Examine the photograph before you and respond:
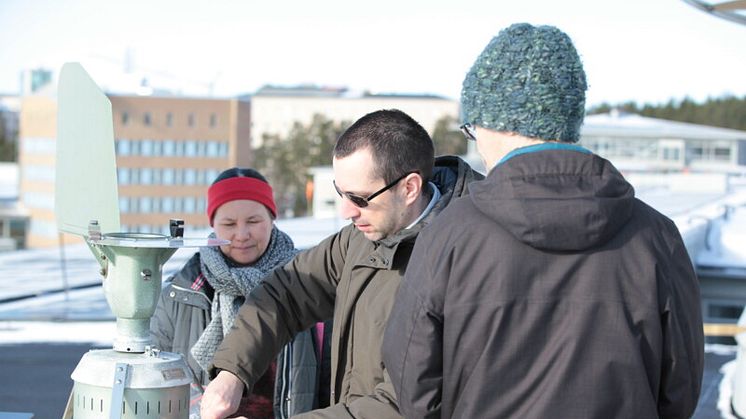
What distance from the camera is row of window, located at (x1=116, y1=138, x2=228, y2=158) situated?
8850cm

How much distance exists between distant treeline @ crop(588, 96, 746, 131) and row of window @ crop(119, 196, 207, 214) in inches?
1731

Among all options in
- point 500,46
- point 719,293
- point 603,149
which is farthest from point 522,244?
point 603,149

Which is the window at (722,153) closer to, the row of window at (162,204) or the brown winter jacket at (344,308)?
the row of window at (162,204)

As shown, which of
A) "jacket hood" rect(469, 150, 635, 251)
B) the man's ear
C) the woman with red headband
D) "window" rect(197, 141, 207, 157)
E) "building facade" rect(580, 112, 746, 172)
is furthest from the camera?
"window" rect(197, 141, 207, 157)

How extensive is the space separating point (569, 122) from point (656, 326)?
0.45 meters

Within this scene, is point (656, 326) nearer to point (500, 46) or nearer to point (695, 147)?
point (500, 46)

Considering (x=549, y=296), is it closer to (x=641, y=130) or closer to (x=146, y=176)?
(x=641, y=130)

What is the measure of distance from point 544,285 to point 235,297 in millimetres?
1818

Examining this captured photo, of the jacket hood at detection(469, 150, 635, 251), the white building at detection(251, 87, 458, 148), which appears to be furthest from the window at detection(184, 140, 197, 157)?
the jacket hood at detection(469, 150, 635, 251)

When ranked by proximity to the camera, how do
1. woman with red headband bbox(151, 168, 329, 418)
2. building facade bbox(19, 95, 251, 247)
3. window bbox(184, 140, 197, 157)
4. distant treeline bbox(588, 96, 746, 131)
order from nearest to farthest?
1. woman with red headband bbox(151, 168, 329, 418)
2. building facade bbox(19, 95, 251, 247)
3. window bbox(184, 140, 197, 157)
4. distant treeline bbox(588, 96, 746, 131)

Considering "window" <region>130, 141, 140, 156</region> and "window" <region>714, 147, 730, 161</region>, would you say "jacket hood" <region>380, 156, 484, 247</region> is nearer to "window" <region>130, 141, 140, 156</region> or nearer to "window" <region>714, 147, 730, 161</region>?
"window" <region>714, 147, 730, 161</region>

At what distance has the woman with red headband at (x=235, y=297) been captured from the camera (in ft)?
11.2

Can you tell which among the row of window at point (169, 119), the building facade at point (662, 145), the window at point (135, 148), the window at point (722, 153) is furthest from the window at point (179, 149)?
the window at point (722, 153)

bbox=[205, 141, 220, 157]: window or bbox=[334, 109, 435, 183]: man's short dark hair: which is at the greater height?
bbox=[334, 109, 435, 183]: man's short dark hair
